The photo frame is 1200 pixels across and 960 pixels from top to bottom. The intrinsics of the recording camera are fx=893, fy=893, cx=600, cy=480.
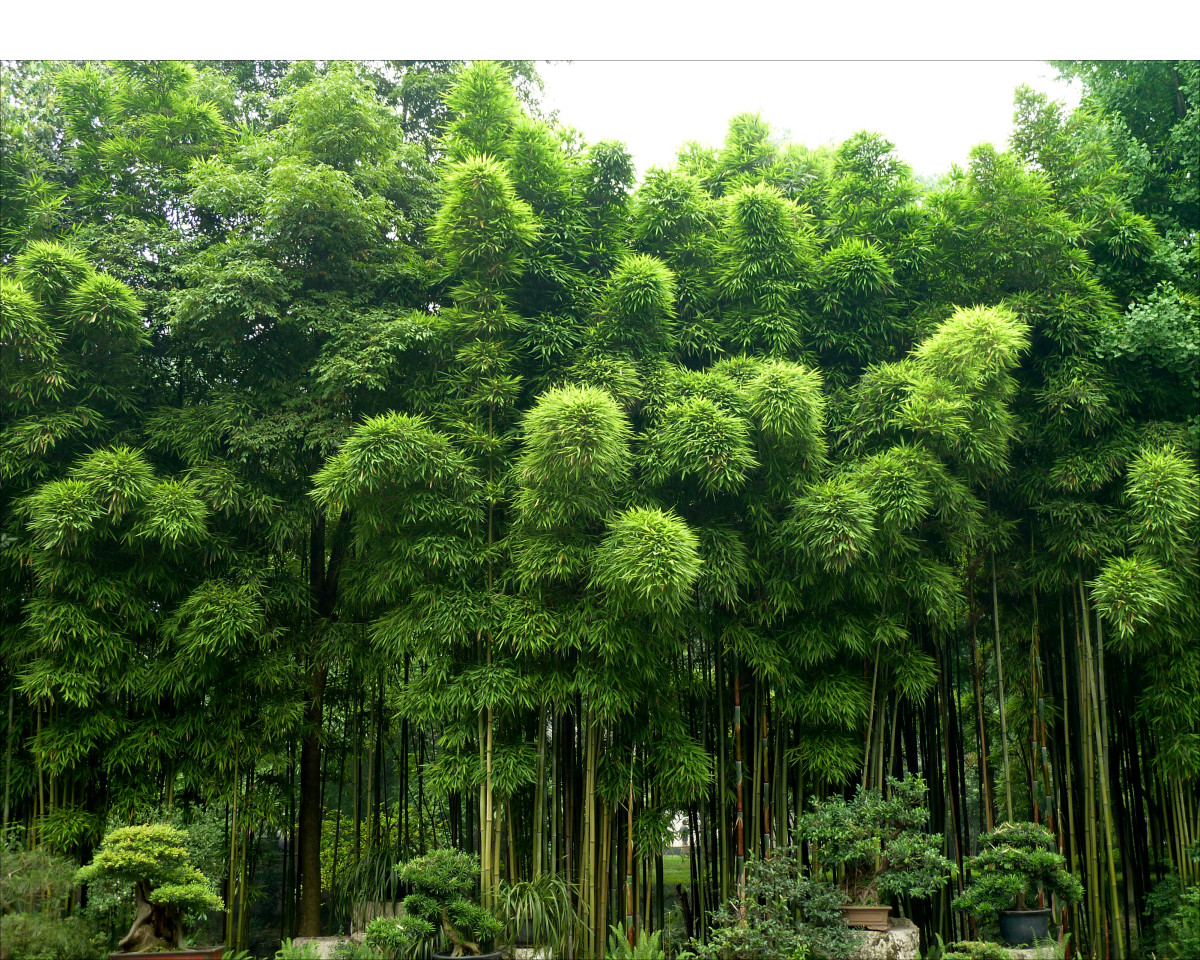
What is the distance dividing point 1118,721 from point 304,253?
18.7 feet

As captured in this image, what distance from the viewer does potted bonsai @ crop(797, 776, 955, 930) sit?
4.18 meters

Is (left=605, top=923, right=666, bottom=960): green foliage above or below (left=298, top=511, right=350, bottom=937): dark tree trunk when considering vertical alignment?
below

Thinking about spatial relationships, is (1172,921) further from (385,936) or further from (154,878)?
(154,878)

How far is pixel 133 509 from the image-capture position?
15.2 feet

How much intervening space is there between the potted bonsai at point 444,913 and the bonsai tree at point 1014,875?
2254 millimetres

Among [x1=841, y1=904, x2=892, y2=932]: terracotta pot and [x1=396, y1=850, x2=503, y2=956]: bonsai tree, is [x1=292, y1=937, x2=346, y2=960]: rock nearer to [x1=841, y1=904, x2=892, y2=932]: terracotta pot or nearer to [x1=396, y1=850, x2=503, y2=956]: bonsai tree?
[x1=396, y1=850, x2=503, y2=956]: bonsai tree

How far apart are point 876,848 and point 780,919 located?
560mm

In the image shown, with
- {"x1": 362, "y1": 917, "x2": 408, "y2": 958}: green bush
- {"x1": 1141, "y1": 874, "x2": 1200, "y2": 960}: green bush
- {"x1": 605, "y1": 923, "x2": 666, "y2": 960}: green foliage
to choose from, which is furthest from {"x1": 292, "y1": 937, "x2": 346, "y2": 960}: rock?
{"x1": 1141, "y1": 874, "x2": 1200, "y2": 960}: green bush

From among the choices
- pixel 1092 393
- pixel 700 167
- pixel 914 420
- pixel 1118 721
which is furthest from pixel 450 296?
pixel 1118 721

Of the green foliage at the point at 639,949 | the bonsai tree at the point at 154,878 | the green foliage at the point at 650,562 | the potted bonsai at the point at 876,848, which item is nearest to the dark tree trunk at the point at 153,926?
the bonsai tree at the point at 154,878

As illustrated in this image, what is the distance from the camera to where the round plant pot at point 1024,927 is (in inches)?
166

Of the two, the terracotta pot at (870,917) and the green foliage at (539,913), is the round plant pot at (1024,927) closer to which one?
the terracotta pot at (870,917)

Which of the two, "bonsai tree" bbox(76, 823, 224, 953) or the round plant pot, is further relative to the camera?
the round plant pot

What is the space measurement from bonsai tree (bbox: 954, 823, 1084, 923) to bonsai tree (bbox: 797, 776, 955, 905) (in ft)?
0.51
